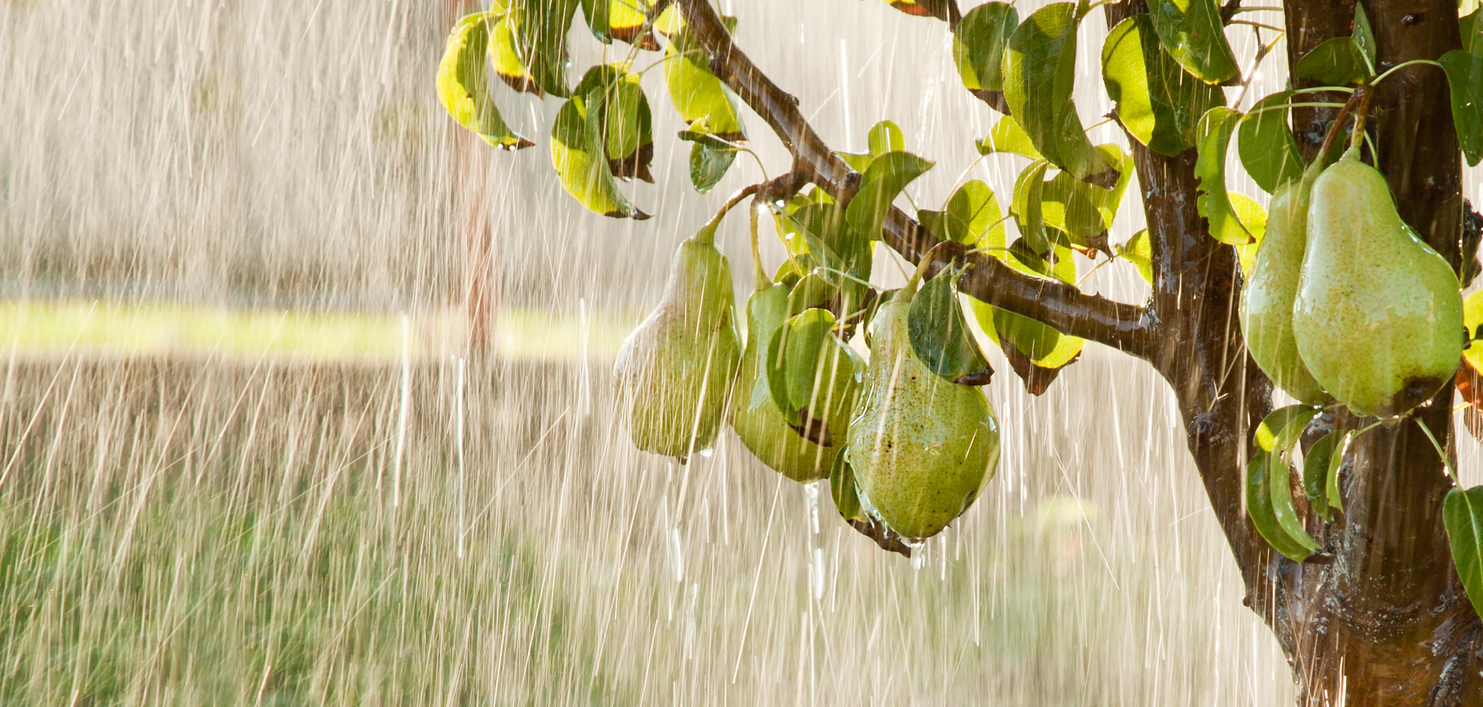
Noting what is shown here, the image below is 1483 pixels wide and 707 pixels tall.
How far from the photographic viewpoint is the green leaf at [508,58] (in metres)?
0.38

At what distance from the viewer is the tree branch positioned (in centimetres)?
31

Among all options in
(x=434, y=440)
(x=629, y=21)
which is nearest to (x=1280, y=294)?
(x=629, y=21)

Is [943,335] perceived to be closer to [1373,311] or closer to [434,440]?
[1373,311]

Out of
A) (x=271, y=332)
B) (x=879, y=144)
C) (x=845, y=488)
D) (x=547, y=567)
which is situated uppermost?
(x=879, y=144)

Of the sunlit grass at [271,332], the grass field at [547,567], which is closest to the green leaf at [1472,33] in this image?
the grass field at [547,567]

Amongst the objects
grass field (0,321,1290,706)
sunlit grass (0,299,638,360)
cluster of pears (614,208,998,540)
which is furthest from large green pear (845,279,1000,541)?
sunlit grass (0,299,638,360)

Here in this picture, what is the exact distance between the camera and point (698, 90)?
1.26ft

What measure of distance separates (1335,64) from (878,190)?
107 mm

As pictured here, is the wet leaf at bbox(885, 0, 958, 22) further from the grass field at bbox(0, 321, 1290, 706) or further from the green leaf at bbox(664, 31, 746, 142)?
the grass field at bbox(0, 321, 1290, 706)

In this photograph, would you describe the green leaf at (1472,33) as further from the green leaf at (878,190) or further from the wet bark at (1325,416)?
the green leaf at (878,190)

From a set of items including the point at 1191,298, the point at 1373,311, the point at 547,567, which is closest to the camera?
the point at 1373,311

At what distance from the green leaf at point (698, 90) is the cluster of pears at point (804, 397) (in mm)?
60

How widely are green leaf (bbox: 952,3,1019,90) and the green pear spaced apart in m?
0.09

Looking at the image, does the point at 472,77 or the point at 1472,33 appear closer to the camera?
the point at 1472,33
